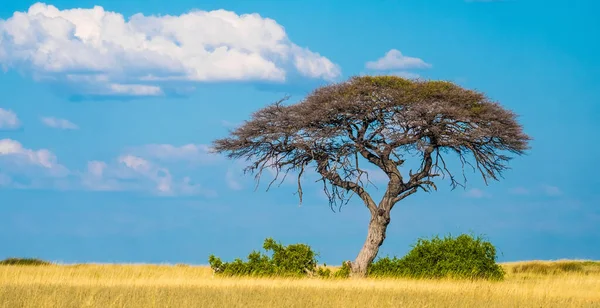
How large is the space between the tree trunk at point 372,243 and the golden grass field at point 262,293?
2.67m

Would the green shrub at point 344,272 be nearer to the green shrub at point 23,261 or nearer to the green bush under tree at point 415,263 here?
the green bush under tree at point 415,263

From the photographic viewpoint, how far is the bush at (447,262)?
31.0 m

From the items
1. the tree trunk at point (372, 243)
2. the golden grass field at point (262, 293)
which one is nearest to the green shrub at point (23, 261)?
the golden grass field at point (262, 293)

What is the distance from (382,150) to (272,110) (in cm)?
525

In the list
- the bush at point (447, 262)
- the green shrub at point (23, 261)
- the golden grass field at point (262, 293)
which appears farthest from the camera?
the green shrub at point (23, 261)

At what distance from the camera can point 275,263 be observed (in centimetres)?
3139

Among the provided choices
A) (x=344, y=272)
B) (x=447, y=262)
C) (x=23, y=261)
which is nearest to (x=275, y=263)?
(x=344, y=272)

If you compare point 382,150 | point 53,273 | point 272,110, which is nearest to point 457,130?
point 382,150

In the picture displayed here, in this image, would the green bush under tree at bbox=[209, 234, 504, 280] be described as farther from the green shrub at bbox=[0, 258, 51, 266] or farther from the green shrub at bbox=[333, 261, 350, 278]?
the green shrub at bbox=[0, 258, 51, 266]

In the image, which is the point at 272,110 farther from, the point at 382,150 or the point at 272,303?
the point at 272,303

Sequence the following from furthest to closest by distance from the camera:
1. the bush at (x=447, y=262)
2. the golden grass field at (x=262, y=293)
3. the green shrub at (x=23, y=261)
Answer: the green shrub at (x=23, y=261)
the bush at (x=447, y=262)
the golden grass field at (x=262, y=293)

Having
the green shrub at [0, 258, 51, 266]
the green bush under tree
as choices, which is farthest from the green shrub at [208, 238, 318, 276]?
the green shrub at [0, 258, 51, 266]

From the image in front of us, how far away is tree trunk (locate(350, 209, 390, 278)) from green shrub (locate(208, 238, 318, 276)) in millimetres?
1476

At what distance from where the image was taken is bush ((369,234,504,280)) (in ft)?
102
